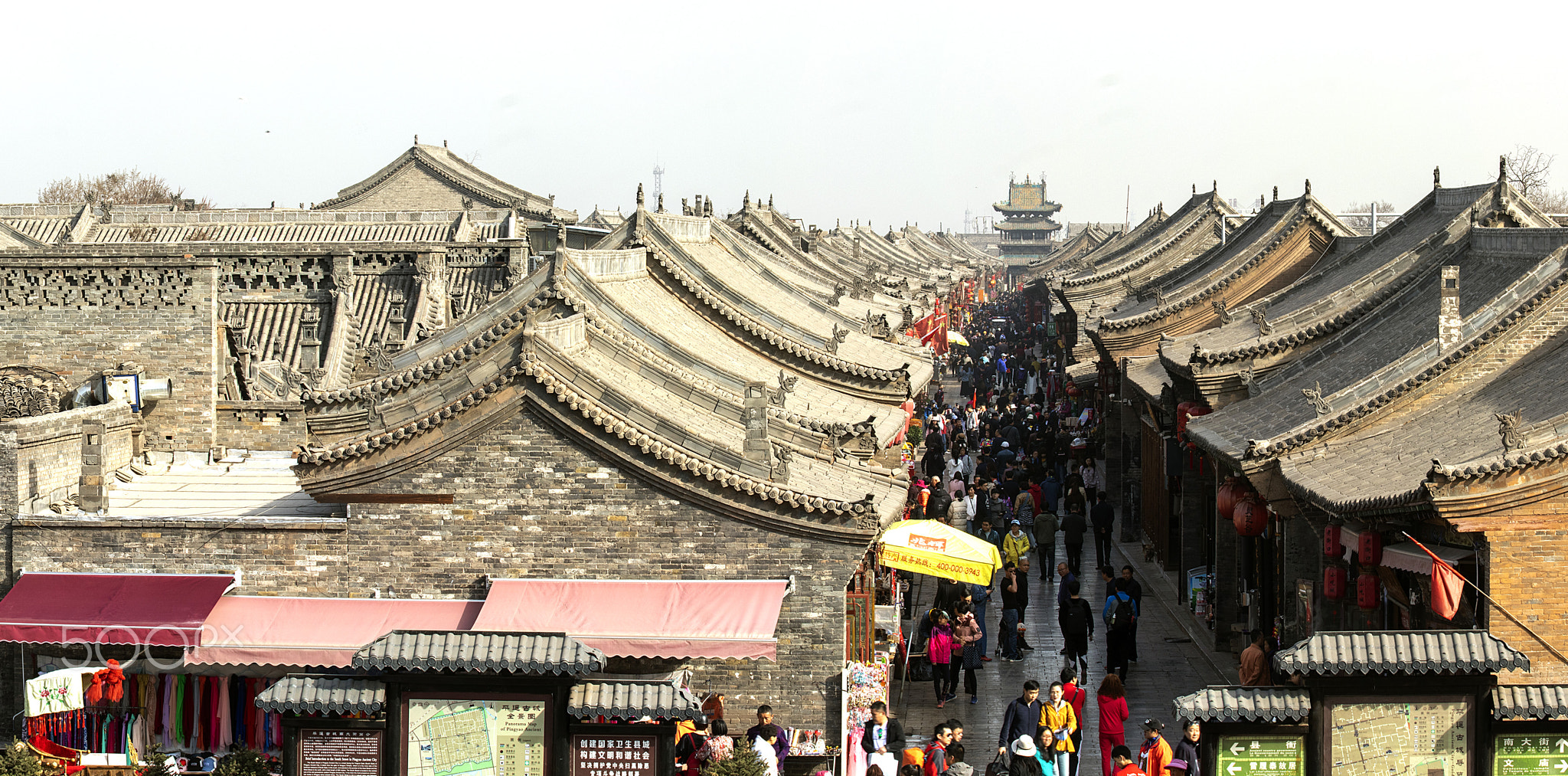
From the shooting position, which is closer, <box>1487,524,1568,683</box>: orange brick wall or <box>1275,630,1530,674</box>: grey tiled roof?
<box>1275,630,1530,674</box>: grey tiled roof

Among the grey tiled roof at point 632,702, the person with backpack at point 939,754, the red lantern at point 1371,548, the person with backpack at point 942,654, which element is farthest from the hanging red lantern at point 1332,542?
the grey tiled roof at point 632,702

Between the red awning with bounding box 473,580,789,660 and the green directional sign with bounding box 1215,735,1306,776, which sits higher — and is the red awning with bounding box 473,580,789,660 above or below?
above

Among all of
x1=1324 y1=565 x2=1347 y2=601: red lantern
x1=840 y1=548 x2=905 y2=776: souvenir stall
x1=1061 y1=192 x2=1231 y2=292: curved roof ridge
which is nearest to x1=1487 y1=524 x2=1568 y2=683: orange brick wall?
x1=1324 y1=565 x2=1347 y2=601: red lantern

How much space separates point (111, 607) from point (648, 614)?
5003mm

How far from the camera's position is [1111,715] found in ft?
49.0

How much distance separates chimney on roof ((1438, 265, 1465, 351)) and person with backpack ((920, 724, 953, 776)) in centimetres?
811

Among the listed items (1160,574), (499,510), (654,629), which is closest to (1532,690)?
(654,629)

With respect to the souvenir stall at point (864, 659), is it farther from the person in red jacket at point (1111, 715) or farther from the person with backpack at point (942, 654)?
the person in red jacket at point (1111, 715)

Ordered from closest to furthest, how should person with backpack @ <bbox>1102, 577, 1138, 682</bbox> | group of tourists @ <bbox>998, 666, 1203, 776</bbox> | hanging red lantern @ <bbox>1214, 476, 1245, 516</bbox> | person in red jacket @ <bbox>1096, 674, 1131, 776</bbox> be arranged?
group of tourists @ <bbox>998, 666, 1203, 776</bbox>
person in red jacket @ <bbox>1096, 674, 1131, 776</bbox>
person with backpack @ <bbox>1102, 577, 1138, 682</bbox>
hanging red lantern @ <bbox>1214, 476, 1245, 516</bbox>

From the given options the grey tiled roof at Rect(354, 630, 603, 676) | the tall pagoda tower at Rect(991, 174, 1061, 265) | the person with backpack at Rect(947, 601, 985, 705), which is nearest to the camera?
the grey tiled roof at Rect(354, 630, 603, 676)

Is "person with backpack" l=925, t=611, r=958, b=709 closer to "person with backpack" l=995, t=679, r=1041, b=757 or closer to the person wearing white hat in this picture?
"person with backpack" l=995, t=679, r=1041, b=757

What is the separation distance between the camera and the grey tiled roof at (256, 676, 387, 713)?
11.3 metres

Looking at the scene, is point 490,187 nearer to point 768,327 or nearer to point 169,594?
point 768,327

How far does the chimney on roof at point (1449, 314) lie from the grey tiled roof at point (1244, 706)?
870cm
